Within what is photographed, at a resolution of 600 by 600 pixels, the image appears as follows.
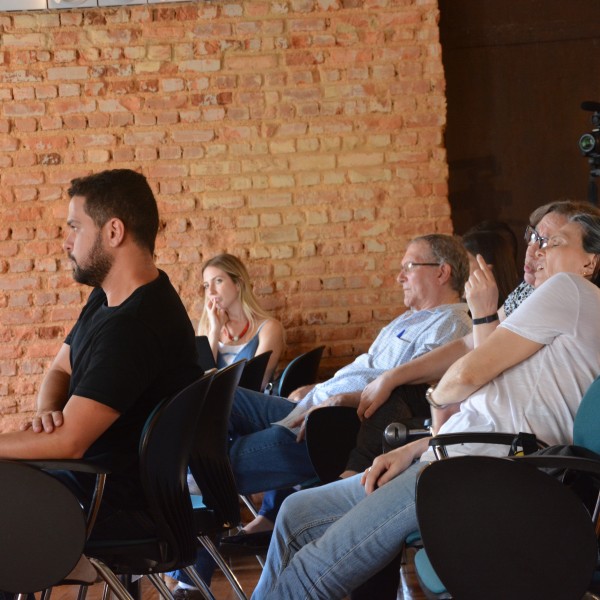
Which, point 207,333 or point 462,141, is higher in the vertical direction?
point 462,141

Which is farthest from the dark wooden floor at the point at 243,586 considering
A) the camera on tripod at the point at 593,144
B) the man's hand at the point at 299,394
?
the camera on tripod at the point at 593,144

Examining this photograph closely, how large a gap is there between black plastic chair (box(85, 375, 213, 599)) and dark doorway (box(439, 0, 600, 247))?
11.9 feet

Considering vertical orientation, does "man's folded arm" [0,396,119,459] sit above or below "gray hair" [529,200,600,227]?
below

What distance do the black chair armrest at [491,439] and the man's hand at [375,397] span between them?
970 mm

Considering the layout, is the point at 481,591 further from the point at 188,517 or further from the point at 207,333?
the point at 207,333

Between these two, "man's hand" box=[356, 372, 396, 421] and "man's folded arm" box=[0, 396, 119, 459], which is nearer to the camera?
"man's folded arm" box=[0, 396, 119, 459]

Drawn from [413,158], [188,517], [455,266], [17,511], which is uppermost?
[413,158]

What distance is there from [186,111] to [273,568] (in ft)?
10.9

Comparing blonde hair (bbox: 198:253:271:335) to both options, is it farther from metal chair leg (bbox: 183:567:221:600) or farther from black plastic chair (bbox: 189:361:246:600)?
metal chair leg (bbox: 183:567:221:600)

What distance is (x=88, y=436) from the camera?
2.11m

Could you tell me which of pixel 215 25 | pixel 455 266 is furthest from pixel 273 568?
pixel 215 25

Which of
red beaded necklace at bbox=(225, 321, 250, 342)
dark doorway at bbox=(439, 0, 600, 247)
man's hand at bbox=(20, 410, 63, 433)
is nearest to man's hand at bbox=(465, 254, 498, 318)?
man's hand at bbox=(20, 410, 63, 433)

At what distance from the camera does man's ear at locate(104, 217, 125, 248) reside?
95.2 inches

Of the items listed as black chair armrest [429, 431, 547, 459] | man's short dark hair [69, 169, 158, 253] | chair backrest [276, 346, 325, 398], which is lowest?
chair backrest [276, 346, 325, 398]
